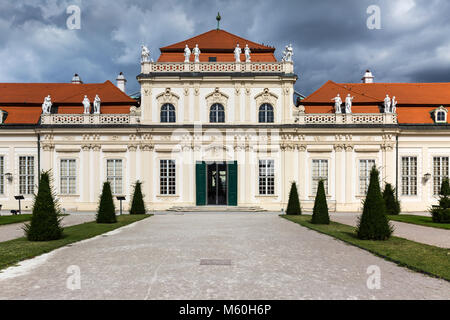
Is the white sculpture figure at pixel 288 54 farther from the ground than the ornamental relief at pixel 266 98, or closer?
farther from the ground

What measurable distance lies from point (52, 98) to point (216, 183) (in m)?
15.6

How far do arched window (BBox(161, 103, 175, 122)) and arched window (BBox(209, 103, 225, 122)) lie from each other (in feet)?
9.82

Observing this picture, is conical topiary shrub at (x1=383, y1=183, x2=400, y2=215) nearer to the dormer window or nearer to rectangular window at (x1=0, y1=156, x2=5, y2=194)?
the dormer window

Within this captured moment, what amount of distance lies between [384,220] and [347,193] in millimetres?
15826

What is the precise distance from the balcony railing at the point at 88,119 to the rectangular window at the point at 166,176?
402 cm

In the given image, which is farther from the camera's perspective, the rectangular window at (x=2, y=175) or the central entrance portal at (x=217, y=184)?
the central entrance portal at (x=217, y=184)

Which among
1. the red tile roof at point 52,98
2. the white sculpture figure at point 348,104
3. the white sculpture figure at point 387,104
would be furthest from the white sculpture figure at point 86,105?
the white sculpture figure at point 387,104

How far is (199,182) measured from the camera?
27.5 meters

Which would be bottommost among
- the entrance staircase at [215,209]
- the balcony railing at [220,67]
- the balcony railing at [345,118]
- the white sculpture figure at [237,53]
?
the entrance staircase at [215,209]

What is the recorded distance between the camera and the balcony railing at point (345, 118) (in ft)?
89.9

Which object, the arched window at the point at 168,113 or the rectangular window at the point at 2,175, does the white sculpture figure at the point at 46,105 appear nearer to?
the rectangular window at the point at 2,175

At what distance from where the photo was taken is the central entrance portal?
28125 millimetres

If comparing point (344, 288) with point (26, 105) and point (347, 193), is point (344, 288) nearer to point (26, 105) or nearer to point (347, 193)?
point (347, 193)

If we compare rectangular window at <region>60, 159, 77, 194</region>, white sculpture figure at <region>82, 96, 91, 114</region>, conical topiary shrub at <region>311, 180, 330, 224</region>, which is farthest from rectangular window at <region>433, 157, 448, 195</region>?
rectangular window at <region>60, 159, 77, 194</region>
